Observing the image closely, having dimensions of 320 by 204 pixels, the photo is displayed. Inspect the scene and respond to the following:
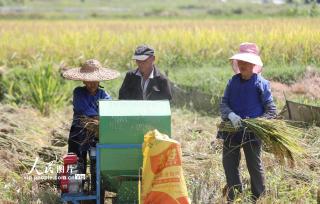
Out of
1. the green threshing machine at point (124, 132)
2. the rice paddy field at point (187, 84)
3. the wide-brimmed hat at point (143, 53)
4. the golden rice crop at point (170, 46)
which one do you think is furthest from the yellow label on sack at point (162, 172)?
the golden rice crop at point (170, 46)

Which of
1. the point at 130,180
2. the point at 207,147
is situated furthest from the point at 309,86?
the point at 130,180

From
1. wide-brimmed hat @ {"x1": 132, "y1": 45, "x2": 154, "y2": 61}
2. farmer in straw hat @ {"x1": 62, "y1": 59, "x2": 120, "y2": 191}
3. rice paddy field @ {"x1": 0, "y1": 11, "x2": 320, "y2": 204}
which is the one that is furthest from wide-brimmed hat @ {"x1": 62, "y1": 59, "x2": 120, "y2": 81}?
rice paddy field @ {"x1": 0, "y1": 11, "x2": 320, "y2": 204}

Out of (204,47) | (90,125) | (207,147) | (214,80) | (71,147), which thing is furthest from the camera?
(204,47)

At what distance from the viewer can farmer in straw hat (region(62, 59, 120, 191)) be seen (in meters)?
5.05

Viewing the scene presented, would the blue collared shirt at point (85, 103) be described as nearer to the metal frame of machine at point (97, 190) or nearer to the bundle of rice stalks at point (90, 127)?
the bundle of rice stalks at point (90, 127)

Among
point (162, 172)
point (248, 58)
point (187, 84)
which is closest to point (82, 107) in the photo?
point (162, 172)

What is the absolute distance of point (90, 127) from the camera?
15.8 feet

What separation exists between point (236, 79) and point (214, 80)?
225 inches

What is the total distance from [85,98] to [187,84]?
5.74 meters

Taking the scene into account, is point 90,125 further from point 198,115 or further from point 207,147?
point 198,115

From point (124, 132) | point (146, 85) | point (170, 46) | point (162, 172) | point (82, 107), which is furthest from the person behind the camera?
point (170, 46)

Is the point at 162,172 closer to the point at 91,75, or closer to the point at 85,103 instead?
the point at 85,103

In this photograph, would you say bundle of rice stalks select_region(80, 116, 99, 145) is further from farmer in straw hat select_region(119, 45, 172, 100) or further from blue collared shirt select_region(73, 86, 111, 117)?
farmer in straw hat select_region(119, 45, 172, 100)

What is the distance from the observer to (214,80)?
10.5 m
